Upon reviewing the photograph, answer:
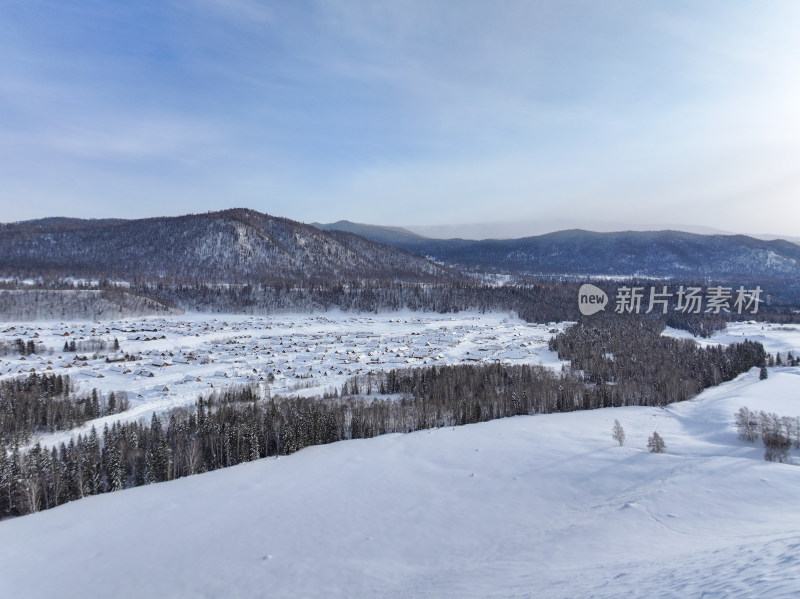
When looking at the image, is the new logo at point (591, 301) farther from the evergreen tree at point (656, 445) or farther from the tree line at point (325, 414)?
the evergreen tree at point (656, 445)

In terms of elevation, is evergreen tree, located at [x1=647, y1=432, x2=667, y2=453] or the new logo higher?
the new logo

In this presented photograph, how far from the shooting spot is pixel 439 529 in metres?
19.4

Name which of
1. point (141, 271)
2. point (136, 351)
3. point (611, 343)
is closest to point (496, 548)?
point (136, 351)

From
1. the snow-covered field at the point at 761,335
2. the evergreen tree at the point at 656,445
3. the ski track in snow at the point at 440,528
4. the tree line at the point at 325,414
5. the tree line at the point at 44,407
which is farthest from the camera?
the snow-covered field at the point at 761,335

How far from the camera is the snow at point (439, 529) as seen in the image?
13.0 m

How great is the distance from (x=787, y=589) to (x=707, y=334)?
415ft

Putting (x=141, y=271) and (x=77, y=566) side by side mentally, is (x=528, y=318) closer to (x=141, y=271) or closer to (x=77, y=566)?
(x=77, y=566)

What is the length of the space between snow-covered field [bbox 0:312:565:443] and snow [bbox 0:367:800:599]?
1939 cm

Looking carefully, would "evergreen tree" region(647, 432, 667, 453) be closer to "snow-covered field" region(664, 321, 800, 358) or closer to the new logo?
"snow-covered field" region(664, 321, 800, 358)

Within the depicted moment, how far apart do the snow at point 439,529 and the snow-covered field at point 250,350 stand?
19389mm

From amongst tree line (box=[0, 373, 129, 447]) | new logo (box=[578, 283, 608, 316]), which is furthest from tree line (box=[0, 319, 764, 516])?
new logo (box=[578, 283, 608, 316])

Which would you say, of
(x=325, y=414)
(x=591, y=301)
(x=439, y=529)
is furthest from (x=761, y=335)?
(x=439, y=529)

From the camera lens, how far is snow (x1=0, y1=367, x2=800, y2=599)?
42.8ft

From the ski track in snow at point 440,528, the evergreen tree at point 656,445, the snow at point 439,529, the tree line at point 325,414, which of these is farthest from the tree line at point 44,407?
the evergreen tree at point 656,445
